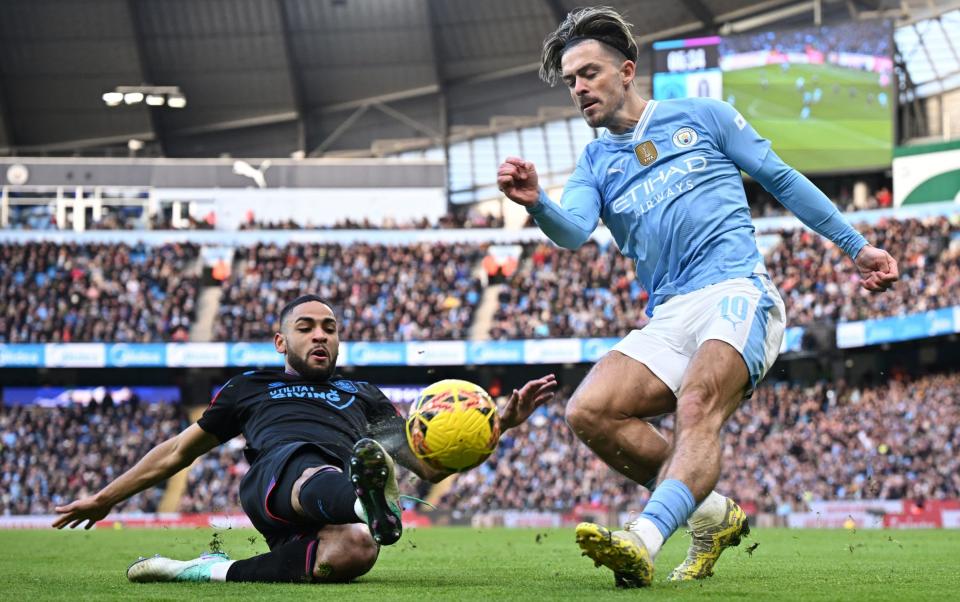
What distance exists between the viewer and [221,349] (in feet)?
124

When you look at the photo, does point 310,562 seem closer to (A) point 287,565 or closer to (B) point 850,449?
(A) point 287,565

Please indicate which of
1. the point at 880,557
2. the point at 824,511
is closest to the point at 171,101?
the point at 824,511

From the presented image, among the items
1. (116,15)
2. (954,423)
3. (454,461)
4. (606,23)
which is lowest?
(954,423)

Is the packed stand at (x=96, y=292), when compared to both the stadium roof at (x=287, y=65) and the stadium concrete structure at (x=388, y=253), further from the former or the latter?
the stadium roof at (x=287, y=65)

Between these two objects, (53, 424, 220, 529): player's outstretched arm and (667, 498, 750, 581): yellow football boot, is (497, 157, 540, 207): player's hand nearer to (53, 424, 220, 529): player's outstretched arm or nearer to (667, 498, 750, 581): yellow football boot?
(667, 498, 750, 581): yellow football boot

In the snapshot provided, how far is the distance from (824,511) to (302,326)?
22669 millimetres

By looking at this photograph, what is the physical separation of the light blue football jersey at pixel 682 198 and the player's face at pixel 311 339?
5.06ft

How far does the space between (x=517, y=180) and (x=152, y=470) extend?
2.86 m

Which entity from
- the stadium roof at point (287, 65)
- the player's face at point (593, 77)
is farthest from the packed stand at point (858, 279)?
the player's face at point (593, 77)

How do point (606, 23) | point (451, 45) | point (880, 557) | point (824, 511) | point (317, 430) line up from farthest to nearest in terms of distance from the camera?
point (451, 45) → point (824, 511) → point (880, 557) → point (317, 430) → point (606, 23)

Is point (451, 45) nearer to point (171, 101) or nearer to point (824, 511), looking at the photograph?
point (171, 101)

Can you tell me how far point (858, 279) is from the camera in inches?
1334

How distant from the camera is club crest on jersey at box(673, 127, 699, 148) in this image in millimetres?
6535

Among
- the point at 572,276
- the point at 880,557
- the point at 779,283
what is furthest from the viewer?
the point at 572,276
